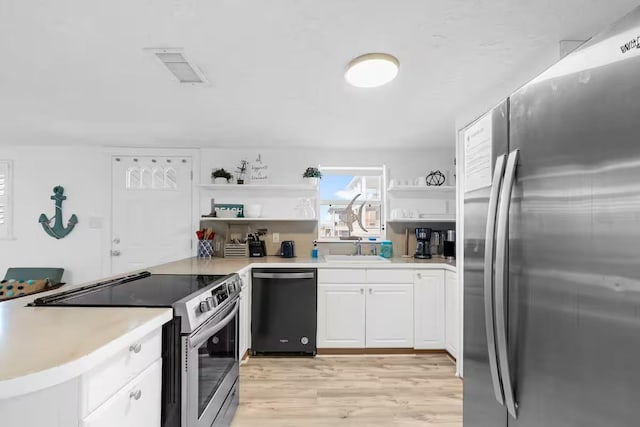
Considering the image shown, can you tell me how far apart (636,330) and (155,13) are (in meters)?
1.91

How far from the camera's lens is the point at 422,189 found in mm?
3791

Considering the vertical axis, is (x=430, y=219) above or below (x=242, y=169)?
below

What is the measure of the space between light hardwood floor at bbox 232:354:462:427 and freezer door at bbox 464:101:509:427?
106cm

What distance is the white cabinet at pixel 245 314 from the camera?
2939 mm

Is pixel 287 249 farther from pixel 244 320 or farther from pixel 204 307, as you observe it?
pixel 204 307

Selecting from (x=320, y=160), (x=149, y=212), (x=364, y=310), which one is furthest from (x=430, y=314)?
(x=149, y=212)

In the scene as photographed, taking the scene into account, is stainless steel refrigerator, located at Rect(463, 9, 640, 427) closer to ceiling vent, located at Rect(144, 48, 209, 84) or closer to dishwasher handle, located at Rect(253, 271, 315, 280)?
ceiling vent, located at Rect(144, 48, 209, 84)

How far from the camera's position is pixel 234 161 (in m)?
3.87

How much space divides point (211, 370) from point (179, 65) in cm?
173

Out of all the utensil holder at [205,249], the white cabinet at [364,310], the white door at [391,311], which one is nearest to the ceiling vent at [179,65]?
the utensil holder at [205,249]

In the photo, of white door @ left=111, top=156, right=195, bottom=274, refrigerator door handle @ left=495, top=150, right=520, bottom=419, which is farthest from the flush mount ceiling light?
white door @ left=111, top=156, right=195, bottom=274

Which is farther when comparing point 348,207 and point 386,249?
point 348,207

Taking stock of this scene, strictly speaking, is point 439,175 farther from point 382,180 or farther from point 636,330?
point 636,330

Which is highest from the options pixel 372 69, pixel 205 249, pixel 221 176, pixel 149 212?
pixel 372 69
